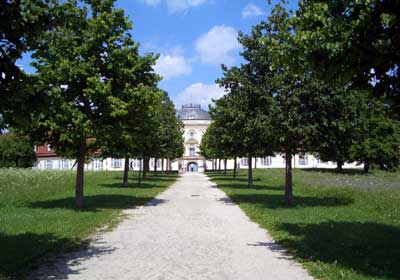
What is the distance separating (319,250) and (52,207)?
37.3 ft

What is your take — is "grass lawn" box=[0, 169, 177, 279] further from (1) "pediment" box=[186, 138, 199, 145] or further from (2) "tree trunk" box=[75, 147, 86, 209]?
(1) "pediment" box=[186, 138, 199, 145]

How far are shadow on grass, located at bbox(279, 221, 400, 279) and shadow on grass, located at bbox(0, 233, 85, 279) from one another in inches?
190

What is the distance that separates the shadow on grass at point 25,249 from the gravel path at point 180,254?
365 mm

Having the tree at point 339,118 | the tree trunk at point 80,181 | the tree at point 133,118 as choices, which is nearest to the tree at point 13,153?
the tree trunk at point 80,181

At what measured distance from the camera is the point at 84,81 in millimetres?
17109

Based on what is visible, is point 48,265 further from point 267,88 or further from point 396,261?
point 267,88

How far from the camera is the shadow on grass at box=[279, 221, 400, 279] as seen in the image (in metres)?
8.10

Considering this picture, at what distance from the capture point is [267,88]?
18406 mm

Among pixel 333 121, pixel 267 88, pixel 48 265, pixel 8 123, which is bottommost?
pixel 48 265

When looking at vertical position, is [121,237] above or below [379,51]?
below

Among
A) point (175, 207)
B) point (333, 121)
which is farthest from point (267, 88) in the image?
point (175, 207)

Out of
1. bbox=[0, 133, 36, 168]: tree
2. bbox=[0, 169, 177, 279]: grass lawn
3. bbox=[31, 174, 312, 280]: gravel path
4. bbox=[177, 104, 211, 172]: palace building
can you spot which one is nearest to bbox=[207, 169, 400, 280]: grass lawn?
bbox=[31, 174, 312, 280]: gravel path

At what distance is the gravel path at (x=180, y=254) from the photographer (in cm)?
768

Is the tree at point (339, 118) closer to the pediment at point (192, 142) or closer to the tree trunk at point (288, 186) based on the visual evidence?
the tree trunk at point (288, 186)
